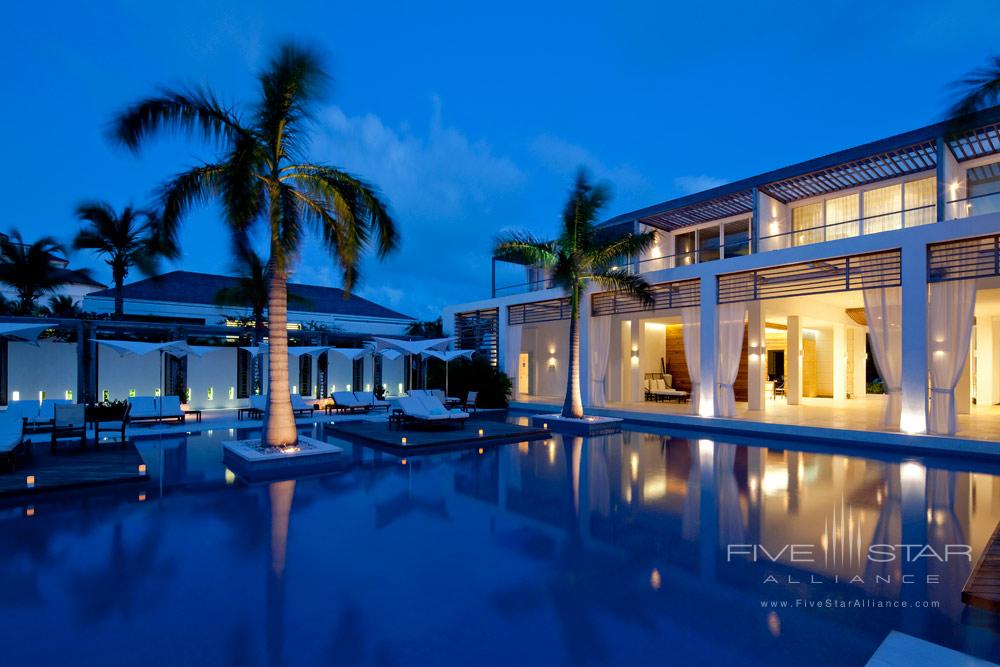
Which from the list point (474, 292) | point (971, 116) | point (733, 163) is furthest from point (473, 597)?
point (474, 292)

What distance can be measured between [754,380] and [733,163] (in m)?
129

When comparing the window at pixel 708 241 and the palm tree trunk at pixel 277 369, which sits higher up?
the window at pixel 708 241

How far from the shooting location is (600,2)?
120 feet

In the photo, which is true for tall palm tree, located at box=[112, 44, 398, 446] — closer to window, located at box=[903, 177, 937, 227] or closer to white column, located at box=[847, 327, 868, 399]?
window, located at box=[903, 177, 937, 227]

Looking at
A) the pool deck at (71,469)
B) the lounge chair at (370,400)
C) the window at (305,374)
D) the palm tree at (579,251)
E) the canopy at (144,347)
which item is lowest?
the pool deck at (71,469)

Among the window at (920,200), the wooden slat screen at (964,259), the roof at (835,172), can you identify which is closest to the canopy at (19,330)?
the roof at (835,172)

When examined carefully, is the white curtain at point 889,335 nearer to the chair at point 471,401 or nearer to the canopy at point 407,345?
the chair at point 471,401

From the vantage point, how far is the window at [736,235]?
15748mm

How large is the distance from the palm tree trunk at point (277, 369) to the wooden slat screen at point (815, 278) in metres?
10.6

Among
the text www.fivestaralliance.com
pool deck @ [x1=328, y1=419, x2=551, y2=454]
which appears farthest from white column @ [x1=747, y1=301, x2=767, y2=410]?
the text www.fivestaralliance.com

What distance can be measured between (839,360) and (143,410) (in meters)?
22.6

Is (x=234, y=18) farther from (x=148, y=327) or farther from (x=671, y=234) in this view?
(x=671, y=234)

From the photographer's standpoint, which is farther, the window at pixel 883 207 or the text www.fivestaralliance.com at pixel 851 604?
the window at pixel 883 207

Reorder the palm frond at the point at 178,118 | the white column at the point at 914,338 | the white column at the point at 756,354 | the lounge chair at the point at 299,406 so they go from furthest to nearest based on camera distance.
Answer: the white column at the point at 756,354, the lounge chair at the point at 299,406, the white column at the point at 914,338, the palm frond at the point at 178,118
